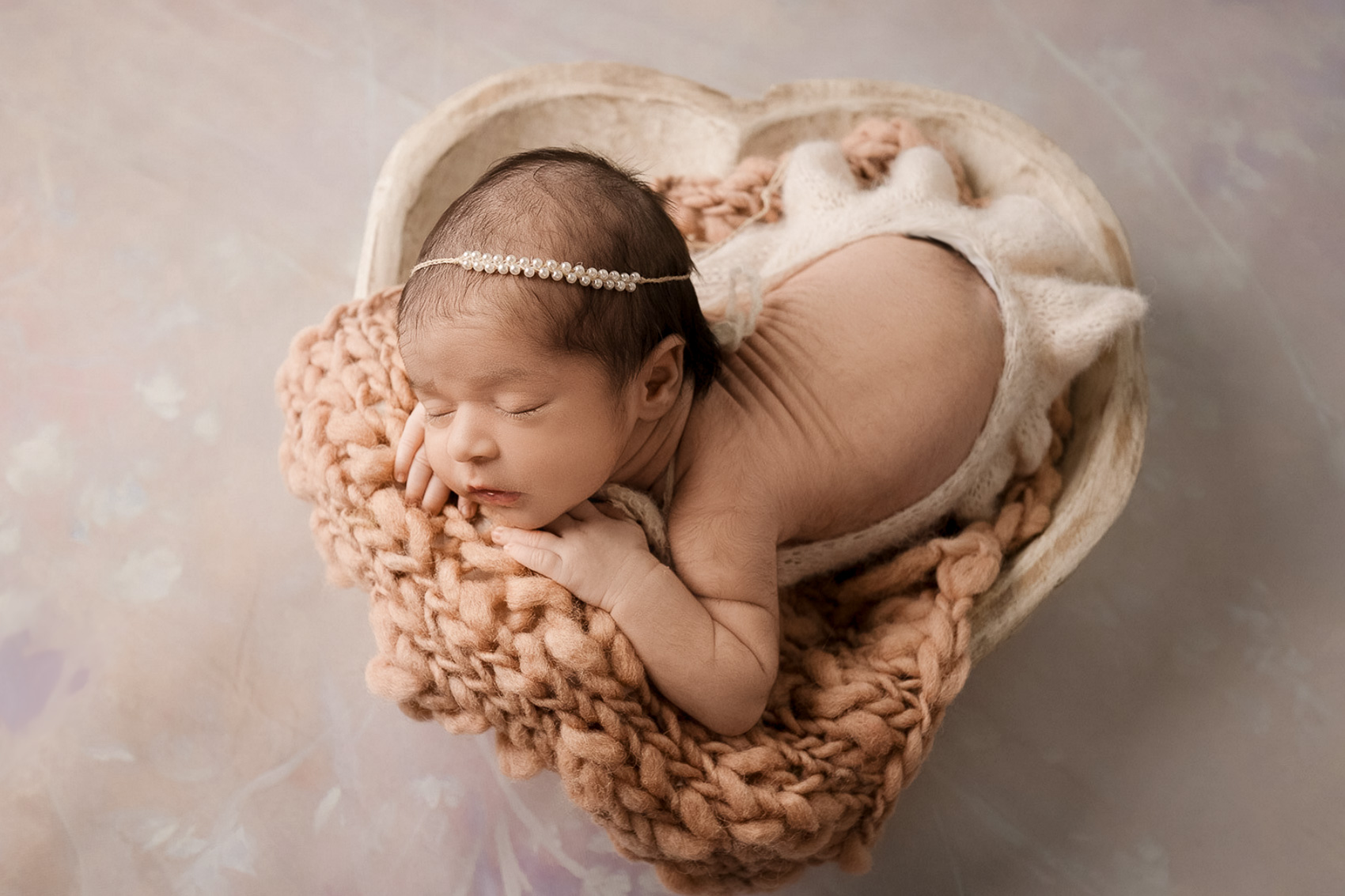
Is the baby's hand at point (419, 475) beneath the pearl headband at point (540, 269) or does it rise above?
beneath

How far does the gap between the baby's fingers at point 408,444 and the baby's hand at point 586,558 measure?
0.33 ft

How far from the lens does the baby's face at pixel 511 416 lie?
0.77m

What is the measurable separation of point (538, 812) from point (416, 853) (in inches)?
5.8

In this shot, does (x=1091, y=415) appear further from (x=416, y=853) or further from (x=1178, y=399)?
(x=416, y=853)

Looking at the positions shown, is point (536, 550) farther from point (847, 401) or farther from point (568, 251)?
point (847, 401)

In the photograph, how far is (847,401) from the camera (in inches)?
38.8

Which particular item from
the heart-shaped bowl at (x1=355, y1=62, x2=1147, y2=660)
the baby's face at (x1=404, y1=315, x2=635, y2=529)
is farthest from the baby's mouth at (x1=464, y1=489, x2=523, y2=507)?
the heart-shaped bowl at (x1=355, y1=62, x2=1147, y2=660)

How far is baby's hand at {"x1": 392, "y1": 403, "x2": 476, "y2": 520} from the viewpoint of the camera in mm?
860

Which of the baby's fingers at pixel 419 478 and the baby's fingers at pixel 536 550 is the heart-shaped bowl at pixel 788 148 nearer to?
the baby's fingers at pixel 419 478

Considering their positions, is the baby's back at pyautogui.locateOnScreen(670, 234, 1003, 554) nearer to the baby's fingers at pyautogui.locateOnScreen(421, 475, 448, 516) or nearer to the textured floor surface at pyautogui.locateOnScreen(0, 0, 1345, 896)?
the baby's fingers at pyautogui.locateOnScreen(421, 475, 448, 516)

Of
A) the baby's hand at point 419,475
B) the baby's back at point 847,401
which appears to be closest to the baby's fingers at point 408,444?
the baby's hand at point 419,475

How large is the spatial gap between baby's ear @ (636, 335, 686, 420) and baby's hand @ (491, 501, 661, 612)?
0.39ft

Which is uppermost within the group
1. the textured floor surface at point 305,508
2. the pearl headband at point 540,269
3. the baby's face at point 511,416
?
the pearl headband at point 540,269

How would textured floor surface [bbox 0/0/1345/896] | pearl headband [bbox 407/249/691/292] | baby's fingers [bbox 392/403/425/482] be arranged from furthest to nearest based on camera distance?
textured floor surface [bbox 0/0/1345/896]
baby's fingers [bbox 392/403/425/482]
pearl headband [bbox 407/249/691/292]
